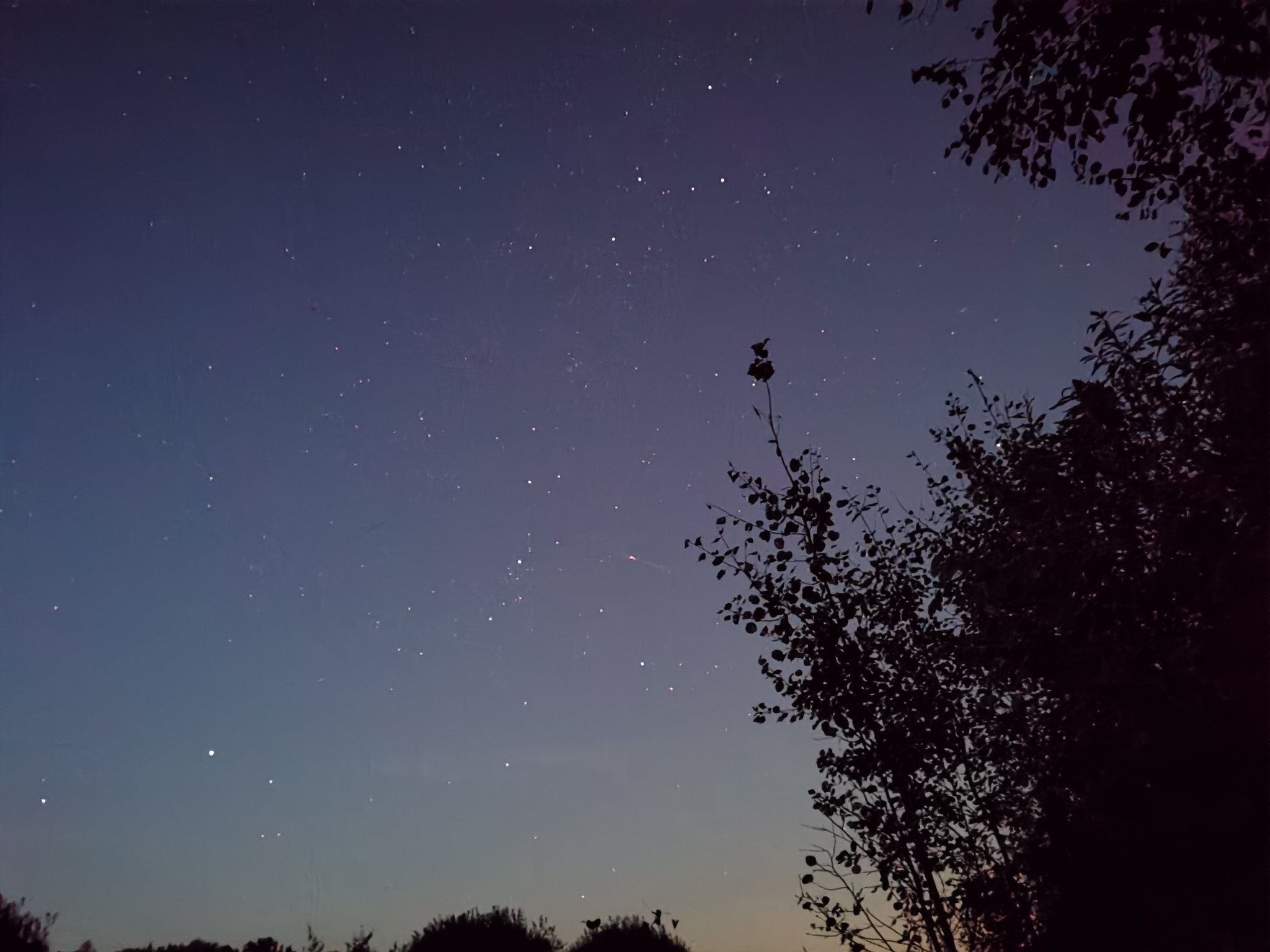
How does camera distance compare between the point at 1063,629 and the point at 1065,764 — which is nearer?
the point at 1063,629

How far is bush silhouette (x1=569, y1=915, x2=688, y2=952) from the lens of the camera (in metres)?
13.2

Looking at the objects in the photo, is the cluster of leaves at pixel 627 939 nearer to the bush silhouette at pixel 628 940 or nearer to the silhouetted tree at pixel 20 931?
the bush silhouette at pixel 628 940

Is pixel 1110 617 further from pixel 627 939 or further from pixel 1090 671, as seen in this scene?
pixel 627 939

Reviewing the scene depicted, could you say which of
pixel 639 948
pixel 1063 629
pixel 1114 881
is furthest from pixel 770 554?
pixel 639 948

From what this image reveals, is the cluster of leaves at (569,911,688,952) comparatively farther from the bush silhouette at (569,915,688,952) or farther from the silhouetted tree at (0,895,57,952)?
the silhouetted tree at (0,895,57,952)

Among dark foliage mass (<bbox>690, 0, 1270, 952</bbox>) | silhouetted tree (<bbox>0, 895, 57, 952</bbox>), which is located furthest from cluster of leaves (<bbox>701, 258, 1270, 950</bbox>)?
silhouetted tree (<bbox>0, 895, 57, 952</bbox>)

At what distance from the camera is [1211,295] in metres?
9.89

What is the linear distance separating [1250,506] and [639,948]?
30.7 ft

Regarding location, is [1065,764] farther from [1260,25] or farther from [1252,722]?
[1260,25]

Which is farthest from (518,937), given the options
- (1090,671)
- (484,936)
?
(1090,671)

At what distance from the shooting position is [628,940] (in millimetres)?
13258

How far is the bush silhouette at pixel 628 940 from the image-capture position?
1316cm

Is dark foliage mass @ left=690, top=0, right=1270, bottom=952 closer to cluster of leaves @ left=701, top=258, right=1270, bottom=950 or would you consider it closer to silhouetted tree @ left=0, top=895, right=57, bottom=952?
cluster of leaves @ left=701, top=258, right=1270, bottom=950

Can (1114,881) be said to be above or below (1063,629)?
below
